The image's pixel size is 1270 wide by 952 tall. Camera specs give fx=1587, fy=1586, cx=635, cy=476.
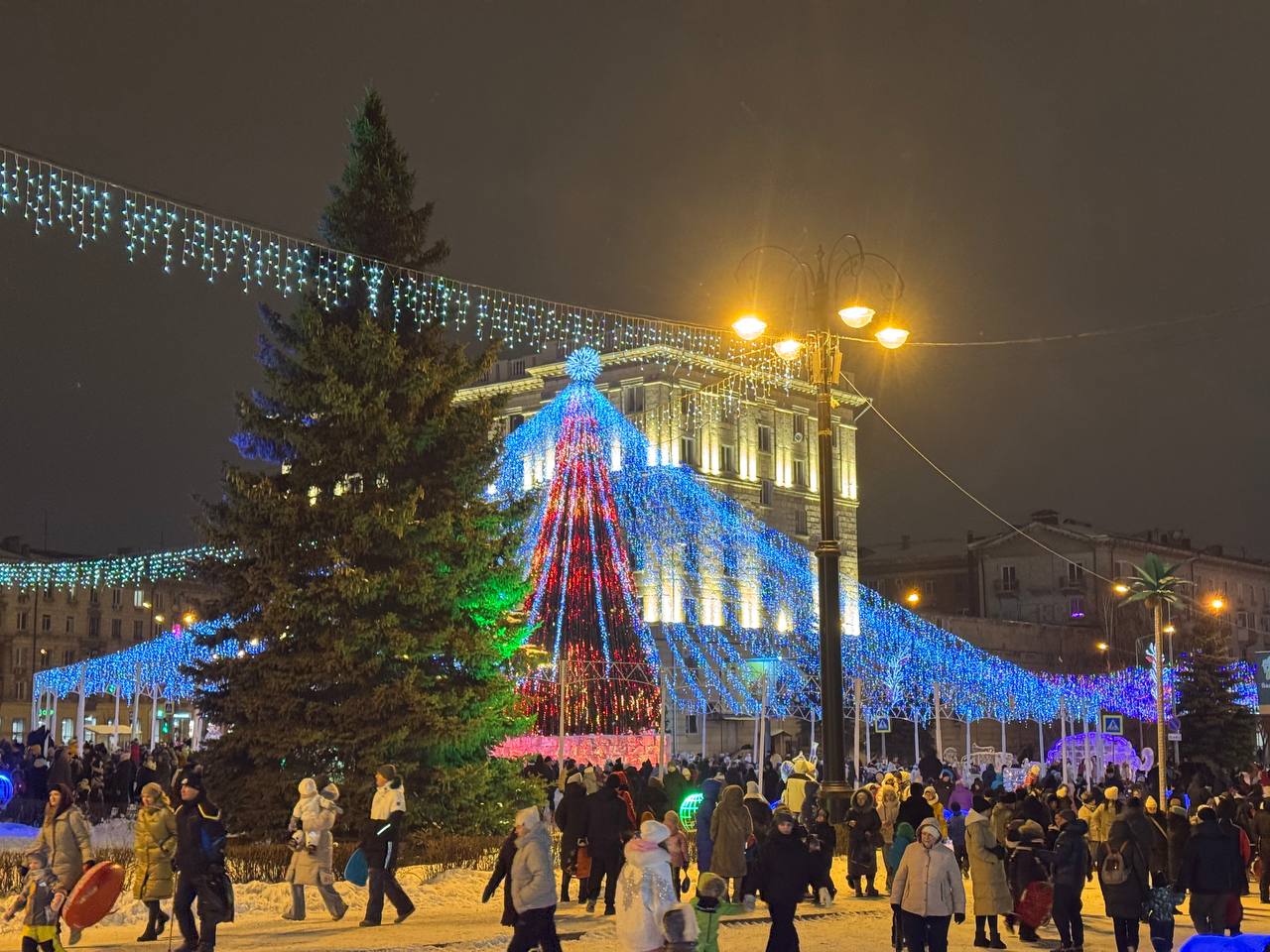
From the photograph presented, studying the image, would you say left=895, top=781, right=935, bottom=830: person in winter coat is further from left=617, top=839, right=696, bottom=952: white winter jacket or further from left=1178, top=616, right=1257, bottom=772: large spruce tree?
left=1178, top=616, right=1257, bottom=772: large spruce tree

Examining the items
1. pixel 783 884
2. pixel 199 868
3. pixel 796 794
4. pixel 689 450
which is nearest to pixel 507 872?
pixel 783 884

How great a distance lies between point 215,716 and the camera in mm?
21891

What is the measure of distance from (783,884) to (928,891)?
116cm

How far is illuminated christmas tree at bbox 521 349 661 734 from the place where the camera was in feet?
110

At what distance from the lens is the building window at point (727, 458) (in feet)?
267

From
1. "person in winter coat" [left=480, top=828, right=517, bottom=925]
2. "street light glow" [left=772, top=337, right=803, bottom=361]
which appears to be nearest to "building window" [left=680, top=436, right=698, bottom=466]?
"street light glow" [left=772, top=337, right=803, bottom=361]

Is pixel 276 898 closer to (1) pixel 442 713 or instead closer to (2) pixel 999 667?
(1) pixel 442 713

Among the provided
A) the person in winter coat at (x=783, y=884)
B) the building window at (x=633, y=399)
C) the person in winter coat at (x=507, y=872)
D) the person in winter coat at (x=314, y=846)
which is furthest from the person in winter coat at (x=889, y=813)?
the building window at (x=633, y=399)

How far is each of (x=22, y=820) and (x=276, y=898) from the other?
15.2 meters

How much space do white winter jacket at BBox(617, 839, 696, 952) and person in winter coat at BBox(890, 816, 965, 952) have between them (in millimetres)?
3176

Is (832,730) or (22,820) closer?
(832,730)

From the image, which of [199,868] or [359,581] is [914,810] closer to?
[359,581]

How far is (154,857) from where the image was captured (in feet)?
46.7

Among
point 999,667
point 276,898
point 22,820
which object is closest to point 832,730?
point 276,898
